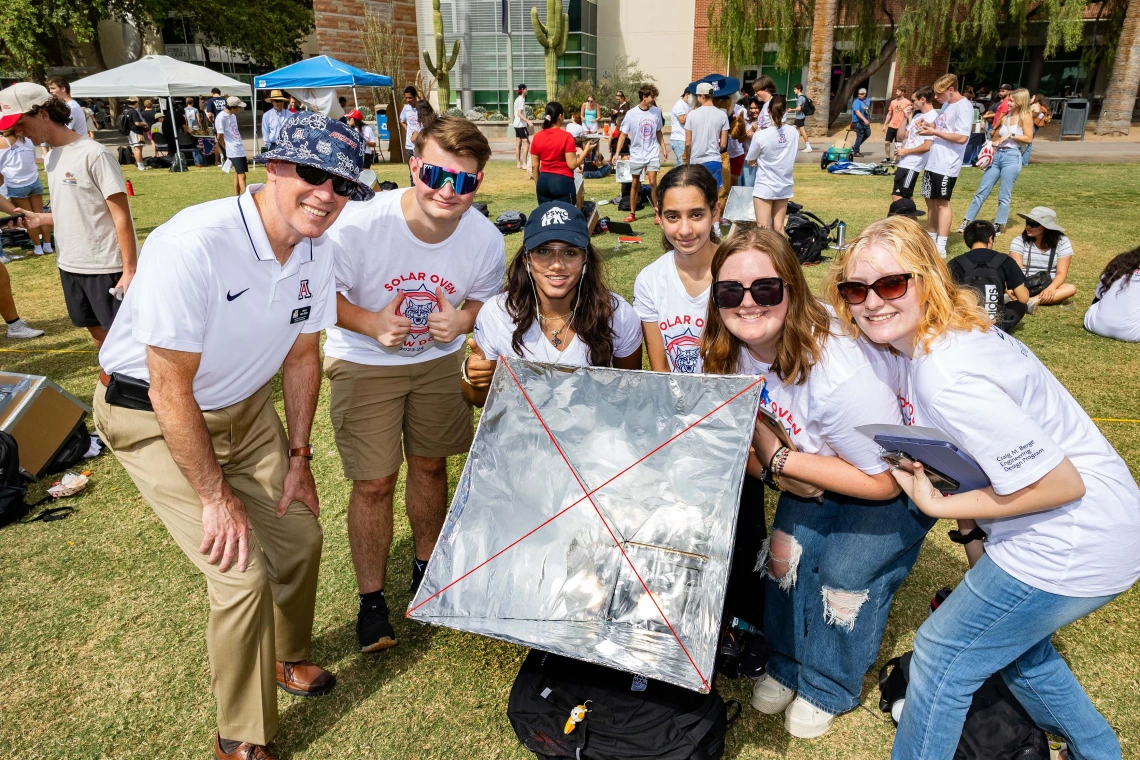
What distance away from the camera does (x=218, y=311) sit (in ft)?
7.42

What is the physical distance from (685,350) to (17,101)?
4.61 m

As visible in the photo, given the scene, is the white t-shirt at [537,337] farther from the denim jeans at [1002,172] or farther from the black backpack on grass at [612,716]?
the denim jeans at [1002,172]

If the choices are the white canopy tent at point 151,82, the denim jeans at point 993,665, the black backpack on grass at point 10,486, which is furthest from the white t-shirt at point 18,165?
the denim jeans at point 993,665

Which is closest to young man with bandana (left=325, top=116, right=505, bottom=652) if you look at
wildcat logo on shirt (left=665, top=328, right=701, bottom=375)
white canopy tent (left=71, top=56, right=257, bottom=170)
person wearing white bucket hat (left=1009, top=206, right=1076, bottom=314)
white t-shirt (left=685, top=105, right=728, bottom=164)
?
wildcat logo on shirt (left=665, top=328, right=701, bottom=375)

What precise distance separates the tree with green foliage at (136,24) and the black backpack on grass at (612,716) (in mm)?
35605

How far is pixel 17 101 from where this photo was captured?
15.1ft

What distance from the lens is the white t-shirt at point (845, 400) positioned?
221 centimetres

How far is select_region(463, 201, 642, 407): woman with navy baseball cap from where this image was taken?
2773mm

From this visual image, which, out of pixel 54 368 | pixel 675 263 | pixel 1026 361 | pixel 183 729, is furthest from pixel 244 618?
pixel 54 368

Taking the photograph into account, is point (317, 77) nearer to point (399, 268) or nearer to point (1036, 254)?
point (1036, 254)

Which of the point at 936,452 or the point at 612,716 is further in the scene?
the point at 612,716

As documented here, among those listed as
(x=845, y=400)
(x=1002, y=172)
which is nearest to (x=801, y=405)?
(x=845, y=400)

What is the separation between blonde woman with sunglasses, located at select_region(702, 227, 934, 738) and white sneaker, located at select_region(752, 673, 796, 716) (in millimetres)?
67

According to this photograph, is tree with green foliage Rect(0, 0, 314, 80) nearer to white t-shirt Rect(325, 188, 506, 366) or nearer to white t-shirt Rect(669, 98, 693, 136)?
white t-shirt Rect(669, 98, 693, 136)
